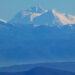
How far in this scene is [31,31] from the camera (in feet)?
493

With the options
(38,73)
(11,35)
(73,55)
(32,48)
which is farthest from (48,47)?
(38,73)

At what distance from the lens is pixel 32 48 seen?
120938 mm

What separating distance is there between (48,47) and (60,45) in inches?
277

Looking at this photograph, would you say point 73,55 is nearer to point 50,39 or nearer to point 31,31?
point 50,39

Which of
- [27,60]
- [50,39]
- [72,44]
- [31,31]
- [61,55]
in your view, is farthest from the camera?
[31,31]

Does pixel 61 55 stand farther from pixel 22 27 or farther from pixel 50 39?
pixel 22 27

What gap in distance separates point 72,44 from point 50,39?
52.6ft

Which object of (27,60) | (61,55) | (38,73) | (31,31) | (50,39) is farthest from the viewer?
(31,31)

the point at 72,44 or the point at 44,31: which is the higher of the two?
the point at 44,31

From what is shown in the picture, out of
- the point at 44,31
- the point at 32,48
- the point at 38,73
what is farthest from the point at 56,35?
the point at 38,73

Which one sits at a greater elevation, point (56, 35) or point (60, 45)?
point (56, 35)

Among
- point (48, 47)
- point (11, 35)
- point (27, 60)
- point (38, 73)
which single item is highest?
point (11, 35)

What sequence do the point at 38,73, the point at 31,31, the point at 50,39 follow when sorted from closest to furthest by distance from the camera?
the point at 38,73 → the point at 50,39 → the point at 31,31

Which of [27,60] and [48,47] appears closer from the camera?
[27,60]
